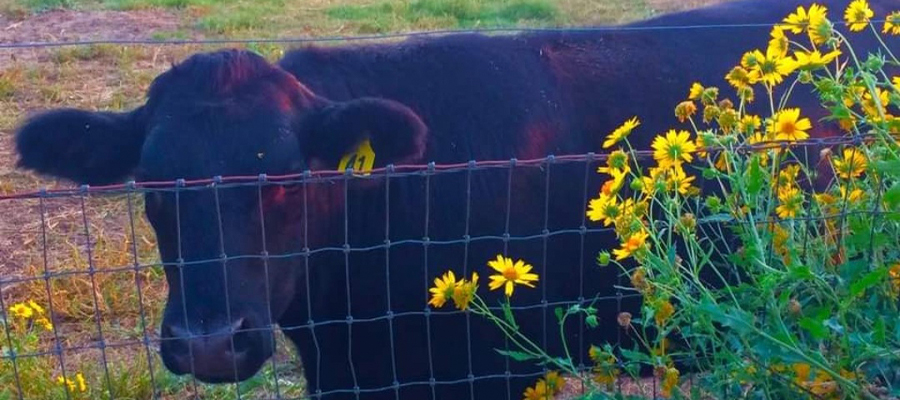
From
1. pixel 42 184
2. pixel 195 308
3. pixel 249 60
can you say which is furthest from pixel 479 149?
pixel 42 184

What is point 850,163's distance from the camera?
2.88 meters

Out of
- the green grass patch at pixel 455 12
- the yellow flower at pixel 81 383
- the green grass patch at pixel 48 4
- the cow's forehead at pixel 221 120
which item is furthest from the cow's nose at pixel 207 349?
the green grass patch at pixel 48 4

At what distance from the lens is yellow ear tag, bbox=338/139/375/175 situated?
11.7 ft

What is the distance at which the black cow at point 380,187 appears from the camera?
3.22 metres

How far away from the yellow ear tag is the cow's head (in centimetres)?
3

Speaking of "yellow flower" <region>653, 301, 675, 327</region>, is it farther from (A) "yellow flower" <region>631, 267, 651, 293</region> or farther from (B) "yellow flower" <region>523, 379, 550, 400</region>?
(B) "yellow flower" <region>523, 379, 550, 400</region>

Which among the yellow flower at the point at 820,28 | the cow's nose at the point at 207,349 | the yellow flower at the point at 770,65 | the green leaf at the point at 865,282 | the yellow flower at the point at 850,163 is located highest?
the yellow flower at the point at 820,28

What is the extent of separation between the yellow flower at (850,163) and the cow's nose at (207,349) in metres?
1.49

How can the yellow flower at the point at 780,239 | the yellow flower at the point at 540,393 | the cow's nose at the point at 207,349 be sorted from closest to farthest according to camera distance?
the yellow flower at the point at 780,239
the cow's nose at the point at 207,349
the yellow flower at the point at 540,393

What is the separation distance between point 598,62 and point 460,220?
83cm

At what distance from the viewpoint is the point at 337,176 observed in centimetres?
303

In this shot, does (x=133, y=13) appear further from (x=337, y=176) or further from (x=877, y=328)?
(x=877, y=328)

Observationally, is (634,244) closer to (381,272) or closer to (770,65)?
(770,65)

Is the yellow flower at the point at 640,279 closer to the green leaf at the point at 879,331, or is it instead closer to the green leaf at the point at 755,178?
the green leaf at the point at 755,178
